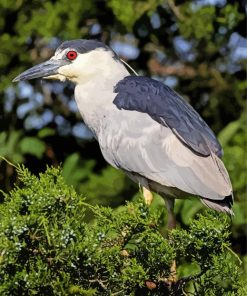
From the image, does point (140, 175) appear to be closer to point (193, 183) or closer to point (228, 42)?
point (193, 183)

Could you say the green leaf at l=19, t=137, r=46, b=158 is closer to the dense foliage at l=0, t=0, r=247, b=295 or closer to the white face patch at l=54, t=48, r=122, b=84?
the dense foliage at l=0, t=0, r=247, b=295

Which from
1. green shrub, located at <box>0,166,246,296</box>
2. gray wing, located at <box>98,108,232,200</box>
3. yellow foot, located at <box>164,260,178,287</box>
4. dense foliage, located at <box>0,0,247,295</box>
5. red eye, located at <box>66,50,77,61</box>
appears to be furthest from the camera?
dense foliage, located at <box>0,0,247,295</box>

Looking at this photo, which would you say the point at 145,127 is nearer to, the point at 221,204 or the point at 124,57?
the point at 221,204

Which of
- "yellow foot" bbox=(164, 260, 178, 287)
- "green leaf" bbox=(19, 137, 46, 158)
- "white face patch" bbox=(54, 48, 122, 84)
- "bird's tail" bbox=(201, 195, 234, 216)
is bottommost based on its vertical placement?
"green leaf" bbox=(19, 137, 46, 158)

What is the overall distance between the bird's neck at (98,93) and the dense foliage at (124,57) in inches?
36.8

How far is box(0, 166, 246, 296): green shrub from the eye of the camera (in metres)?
2.47

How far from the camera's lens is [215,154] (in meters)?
3.42

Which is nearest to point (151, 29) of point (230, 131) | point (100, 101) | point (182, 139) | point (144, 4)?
point (144, 4)

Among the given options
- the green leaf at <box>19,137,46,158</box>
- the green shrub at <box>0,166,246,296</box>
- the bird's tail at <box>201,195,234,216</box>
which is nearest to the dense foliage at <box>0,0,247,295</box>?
the green leaf at <box>19,137,46,158</box>

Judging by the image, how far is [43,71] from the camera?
151 inches

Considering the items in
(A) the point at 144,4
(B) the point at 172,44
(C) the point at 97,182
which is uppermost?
(A) the point at 144,4

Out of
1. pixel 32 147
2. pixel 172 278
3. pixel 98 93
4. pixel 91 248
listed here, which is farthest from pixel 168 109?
pixel 32 147

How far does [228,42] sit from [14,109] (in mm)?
1266

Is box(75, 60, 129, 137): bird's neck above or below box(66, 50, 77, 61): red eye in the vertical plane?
below
